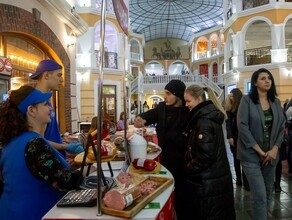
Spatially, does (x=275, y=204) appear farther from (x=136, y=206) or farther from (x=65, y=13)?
(x=65, y=13)

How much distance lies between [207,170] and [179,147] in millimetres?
638

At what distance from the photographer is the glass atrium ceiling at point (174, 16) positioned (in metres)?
25.8

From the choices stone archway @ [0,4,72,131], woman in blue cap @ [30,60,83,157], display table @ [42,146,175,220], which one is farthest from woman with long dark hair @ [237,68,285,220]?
stone archway @ [0,4,72,131]

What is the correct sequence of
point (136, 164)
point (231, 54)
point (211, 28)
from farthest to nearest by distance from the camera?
point (211, 28) < point (231, 54) < point (136, 164)

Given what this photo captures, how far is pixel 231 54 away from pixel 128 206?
16868 mm

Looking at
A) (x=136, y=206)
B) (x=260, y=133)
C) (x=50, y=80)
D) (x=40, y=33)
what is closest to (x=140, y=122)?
(x=50, y=80)

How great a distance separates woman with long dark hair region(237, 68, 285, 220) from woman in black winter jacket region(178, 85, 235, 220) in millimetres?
521

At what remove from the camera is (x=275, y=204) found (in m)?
4.01

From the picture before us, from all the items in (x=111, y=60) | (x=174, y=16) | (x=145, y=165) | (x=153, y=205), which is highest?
(x=174, y=16)

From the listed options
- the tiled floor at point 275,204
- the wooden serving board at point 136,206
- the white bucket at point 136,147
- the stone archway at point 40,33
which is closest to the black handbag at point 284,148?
the tiled floor at point 275,204

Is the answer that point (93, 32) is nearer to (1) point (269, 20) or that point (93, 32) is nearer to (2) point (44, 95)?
(1) point (269, 20)

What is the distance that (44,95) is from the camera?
1804mm

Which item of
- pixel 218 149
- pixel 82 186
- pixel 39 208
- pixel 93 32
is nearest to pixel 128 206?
pixel 82 186

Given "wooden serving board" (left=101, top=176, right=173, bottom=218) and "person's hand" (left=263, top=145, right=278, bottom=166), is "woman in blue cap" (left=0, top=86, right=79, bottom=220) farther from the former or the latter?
"person's hand" (left=263, top=145, right=278, bottom=166)
